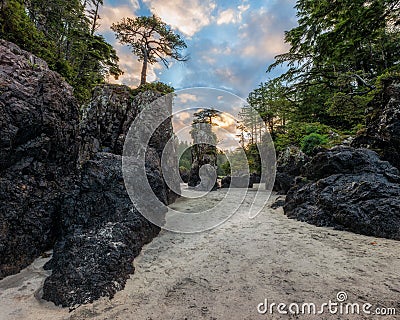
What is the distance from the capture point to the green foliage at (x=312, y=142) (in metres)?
10.2

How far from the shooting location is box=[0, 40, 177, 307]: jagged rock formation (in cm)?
272

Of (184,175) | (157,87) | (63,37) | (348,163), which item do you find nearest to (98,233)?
(348,163)

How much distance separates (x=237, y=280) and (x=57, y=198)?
13.0ft

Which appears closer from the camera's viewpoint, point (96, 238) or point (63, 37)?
point (96, 238)

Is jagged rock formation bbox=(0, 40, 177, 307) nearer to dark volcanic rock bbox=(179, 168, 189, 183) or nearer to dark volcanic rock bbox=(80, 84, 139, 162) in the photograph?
dark volcanic rock bbox=(80, 84, 139, 162)

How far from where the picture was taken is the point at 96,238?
316 centimetres

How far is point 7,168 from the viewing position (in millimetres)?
3391

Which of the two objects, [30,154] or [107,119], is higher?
[107,119]

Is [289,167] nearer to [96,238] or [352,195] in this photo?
[352,195]

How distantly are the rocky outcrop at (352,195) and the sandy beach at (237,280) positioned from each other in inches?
16.9

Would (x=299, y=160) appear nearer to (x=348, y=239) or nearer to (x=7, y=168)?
(x=348, y=239)

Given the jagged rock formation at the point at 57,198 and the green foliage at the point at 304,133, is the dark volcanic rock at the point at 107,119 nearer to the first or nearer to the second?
the jagged rock formation at the point at 57,198

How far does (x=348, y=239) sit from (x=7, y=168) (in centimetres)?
670

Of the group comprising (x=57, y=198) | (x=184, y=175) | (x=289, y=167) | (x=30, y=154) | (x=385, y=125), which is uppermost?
(x=385, y=125)
